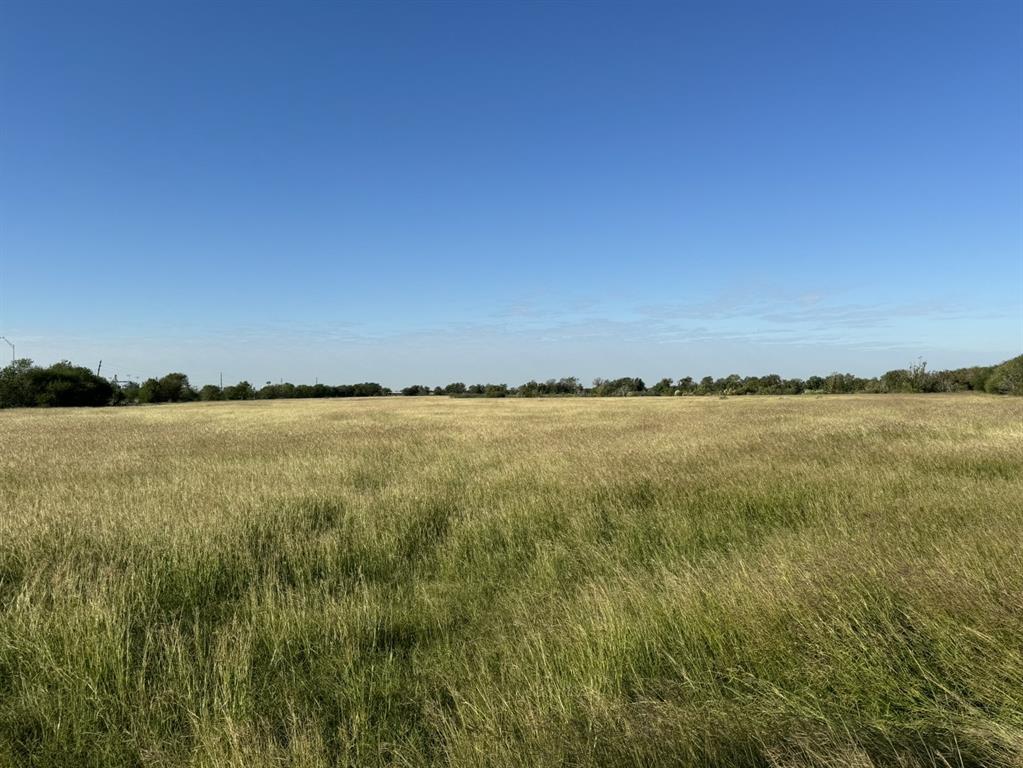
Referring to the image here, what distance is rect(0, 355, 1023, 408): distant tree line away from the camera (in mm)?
70125

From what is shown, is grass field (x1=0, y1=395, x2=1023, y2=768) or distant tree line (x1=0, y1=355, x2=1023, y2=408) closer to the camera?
grass field (x1=0, y1=395, x2=1023, y2=768)

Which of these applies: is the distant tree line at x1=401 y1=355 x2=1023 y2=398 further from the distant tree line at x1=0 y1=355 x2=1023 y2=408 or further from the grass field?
the grass field

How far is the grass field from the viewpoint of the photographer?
2.52 meters

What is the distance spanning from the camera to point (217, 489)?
28.5 ft

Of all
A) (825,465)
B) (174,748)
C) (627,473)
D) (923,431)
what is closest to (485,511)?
(627,473)

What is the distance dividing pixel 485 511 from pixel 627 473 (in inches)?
133

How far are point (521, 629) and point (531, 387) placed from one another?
399ft

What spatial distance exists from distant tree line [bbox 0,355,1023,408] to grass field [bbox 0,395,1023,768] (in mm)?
73119

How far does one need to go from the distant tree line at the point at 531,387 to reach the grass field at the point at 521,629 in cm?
7312

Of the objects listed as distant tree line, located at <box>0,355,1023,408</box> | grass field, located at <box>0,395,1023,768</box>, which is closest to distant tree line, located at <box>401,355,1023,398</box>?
distant tree line, located at <box>0,355,1023,408</box>

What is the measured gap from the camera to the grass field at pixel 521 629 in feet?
8.27

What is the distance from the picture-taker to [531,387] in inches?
4941

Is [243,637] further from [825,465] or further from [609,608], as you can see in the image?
[825,465]

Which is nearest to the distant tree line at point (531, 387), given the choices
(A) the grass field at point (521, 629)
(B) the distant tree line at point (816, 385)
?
(B) the distant tree line at point (816, 385)
